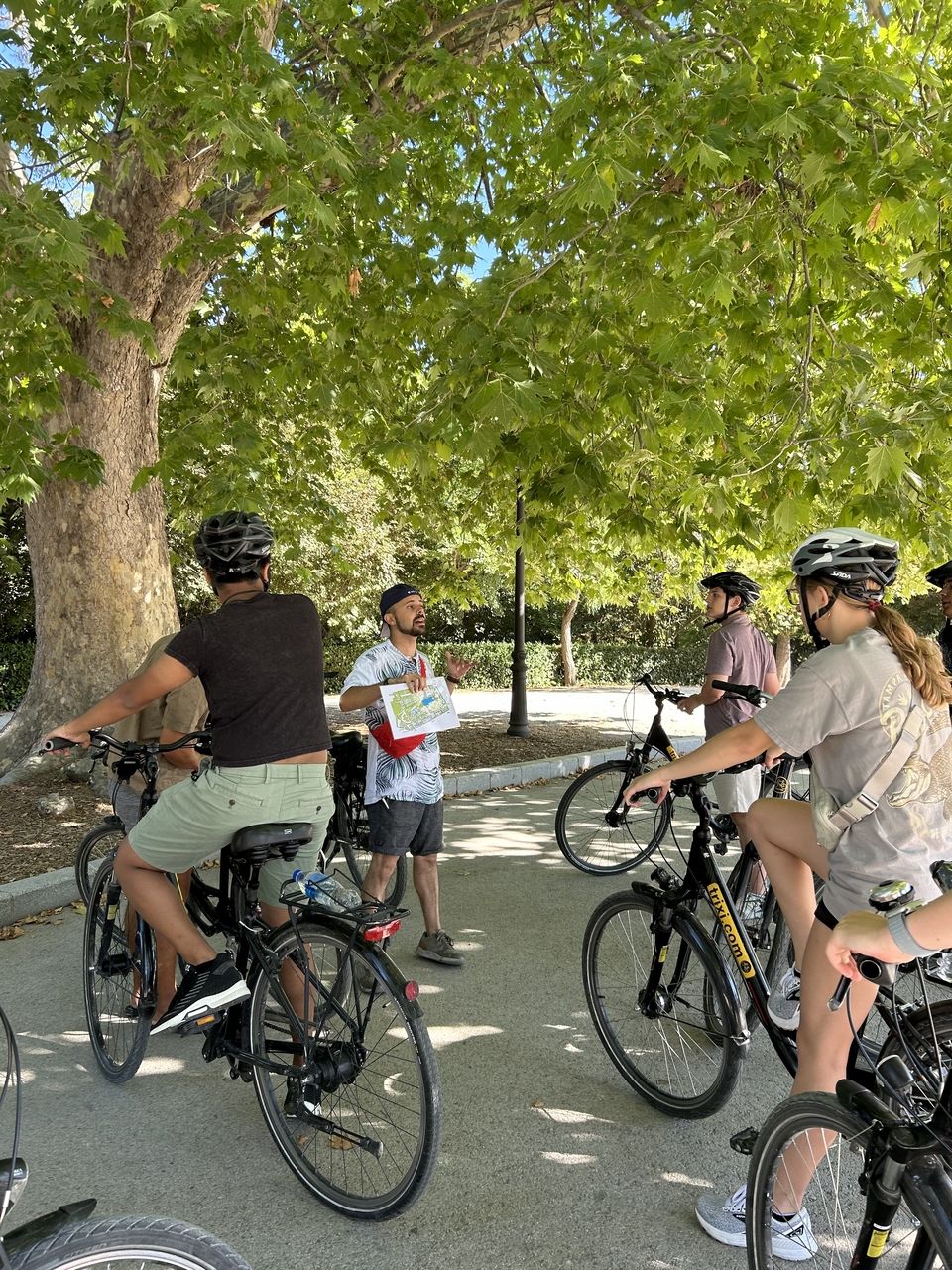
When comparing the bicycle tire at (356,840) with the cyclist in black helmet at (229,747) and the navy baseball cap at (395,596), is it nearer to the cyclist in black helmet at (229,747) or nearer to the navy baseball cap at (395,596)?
the navy baseball cap at (395,596)

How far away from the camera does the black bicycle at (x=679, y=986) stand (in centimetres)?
339

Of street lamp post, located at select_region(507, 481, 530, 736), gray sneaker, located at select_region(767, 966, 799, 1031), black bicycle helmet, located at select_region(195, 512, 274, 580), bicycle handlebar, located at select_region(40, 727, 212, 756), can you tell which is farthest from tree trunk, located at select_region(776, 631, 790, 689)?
black bicycle helmet, located at select_region(195, 512, 274, 580)

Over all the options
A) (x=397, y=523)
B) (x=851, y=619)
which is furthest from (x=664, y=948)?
(x=397, y=523)

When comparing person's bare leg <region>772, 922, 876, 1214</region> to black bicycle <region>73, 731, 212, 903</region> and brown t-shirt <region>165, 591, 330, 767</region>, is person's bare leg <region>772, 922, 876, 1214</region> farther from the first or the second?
black bicycle <region>73, 731, 212, 903</region>

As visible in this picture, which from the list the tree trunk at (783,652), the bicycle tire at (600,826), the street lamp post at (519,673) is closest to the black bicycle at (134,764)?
the bicycle tire at (600,826)

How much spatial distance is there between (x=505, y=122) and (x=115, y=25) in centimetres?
461

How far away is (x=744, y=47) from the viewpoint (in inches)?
222

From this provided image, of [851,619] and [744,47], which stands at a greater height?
[744,47]

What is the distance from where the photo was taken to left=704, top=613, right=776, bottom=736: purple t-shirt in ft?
19.8

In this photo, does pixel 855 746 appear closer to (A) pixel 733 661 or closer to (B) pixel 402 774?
(B) pixel 402 774

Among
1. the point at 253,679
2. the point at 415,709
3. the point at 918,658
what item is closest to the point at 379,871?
the point at 415,709

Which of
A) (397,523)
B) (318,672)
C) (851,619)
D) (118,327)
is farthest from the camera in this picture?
(397,523)

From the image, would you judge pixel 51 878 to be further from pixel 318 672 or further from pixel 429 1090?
pixel 429 1090

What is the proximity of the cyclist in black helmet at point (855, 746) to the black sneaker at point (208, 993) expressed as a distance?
1746 mm
